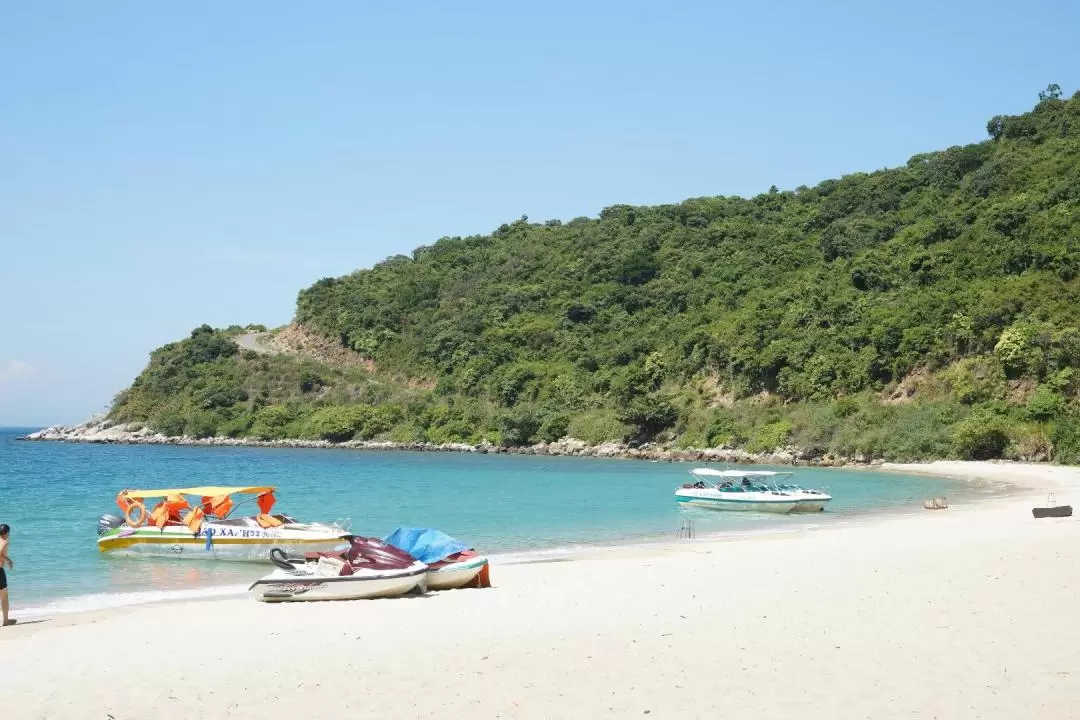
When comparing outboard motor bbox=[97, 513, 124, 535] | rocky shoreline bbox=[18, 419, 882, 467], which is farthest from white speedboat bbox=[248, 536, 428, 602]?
rocky shoreline bbox=[18, 419, 882, 467]

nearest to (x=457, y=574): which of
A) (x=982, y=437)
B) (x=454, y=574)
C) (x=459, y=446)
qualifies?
(x=454, y=574)

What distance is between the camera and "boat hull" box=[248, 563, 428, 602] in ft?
54.2

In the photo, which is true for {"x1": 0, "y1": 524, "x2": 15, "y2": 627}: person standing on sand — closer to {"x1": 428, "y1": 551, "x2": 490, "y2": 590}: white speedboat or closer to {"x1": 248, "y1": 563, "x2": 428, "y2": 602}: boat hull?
{"x1": 248, "y1": 563, "x2": 428, "y2": 602}: boat hull

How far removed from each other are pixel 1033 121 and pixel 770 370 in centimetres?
4834

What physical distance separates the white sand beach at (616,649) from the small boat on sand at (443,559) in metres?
0.44

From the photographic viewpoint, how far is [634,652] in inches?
457

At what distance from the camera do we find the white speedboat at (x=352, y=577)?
16.6m

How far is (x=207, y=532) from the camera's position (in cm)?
2503

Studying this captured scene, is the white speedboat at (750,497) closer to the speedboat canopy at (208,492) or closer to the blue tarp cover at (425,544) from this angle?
the speedboat canopy at (208,492)

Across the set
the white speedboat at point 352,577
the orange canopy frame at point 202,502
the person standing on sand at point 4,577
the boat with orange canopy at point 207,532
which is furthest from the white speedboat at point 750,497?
the person standing on sand at point 4,577

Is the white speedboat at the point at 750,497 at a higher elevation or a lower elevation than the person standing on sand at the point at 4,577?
lower

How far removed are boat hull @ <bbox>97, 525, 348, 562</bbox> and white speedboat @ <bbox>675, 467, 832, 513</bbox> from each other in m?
18.6

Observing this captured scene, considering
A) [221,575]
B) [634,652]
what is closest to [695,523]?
[221,575]

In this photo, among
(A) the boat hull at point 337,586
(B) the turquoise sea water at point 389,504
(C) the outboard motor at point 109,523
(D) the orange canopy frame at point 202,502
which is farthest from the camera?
(C) the outboard motor at point 109,523
